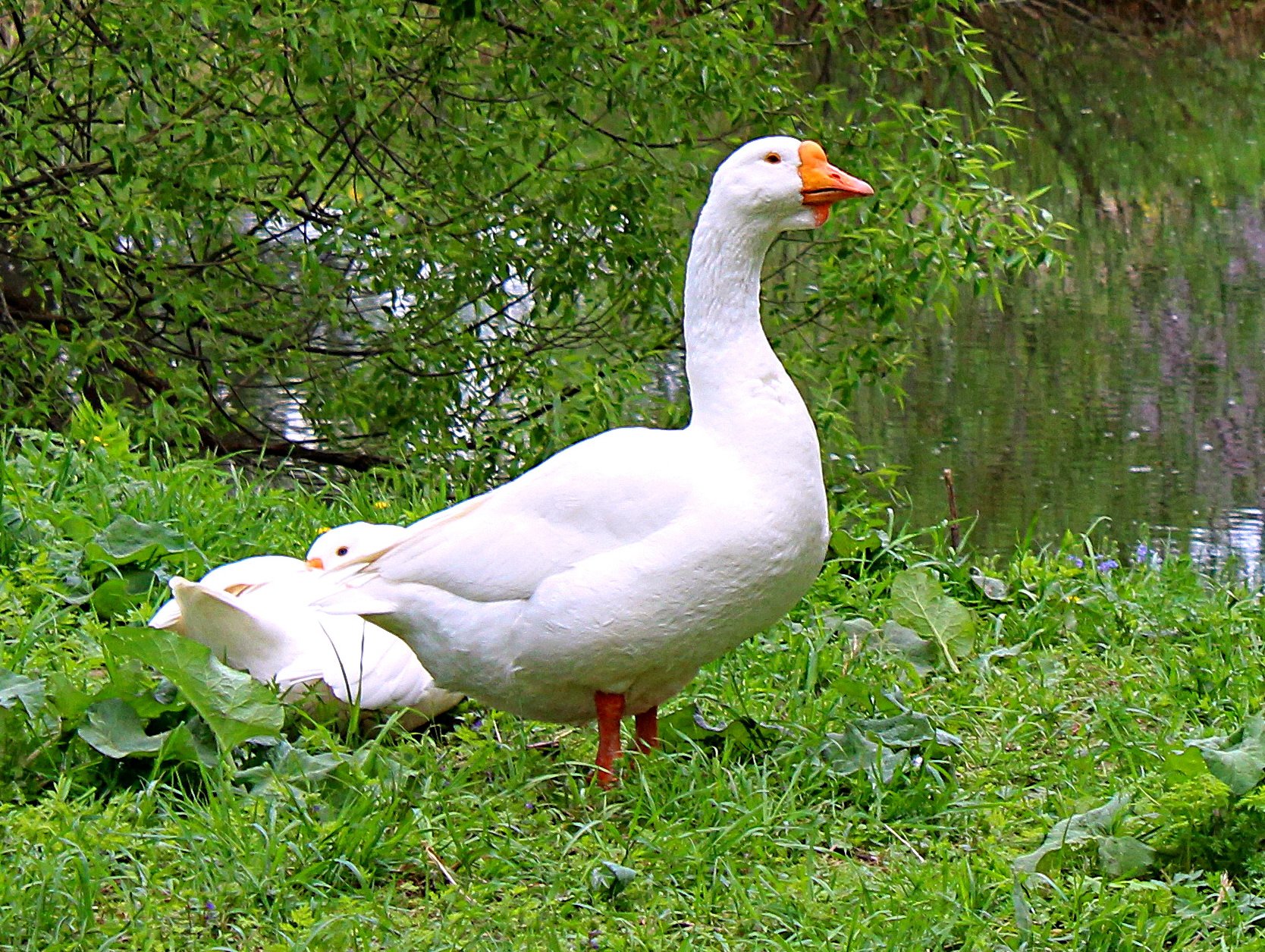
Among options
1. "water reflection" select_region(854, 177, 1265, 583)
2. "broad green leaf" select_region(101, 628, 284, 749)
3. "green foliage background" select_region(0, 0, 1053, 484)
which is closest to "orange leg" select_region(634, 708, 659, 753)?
"broad green leaf" select_region(101, 628, 284, 749)

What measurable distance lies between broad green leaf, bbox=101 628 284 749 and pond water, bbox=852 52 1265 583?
326cm

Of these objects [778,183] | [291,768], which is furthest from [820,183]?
[291,768]

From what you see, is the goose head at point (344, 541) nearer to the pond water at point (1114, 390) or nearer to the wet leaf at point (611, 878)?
the wet leaf at point (611, 878)

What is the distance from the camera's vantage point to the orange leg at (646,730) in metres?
3.79

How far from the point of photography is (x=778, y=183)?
144 inches

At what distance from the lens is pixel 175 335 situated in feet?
24.4

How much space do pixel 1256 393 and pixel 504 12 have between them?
219 inches

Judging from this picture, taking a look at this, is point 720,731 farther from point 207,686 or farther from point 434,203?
point 434,203

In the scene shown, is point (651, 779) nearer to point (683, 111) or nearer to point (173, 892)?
point (173, 892)

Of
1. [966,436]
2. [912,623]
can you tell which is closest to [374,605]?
[912,623]

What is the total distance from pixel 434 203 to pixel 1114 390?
192 inches

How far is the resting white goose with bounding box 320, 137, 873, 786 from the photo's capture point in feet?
11.1

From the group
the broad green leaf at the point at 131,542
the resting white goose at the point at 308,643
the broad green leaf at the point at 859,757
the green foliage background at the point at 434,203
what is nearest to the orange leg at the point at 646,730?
the broad green leaf at the point at 859,757

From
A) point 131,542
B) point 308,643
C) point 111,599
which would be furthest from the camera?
point 131,542
